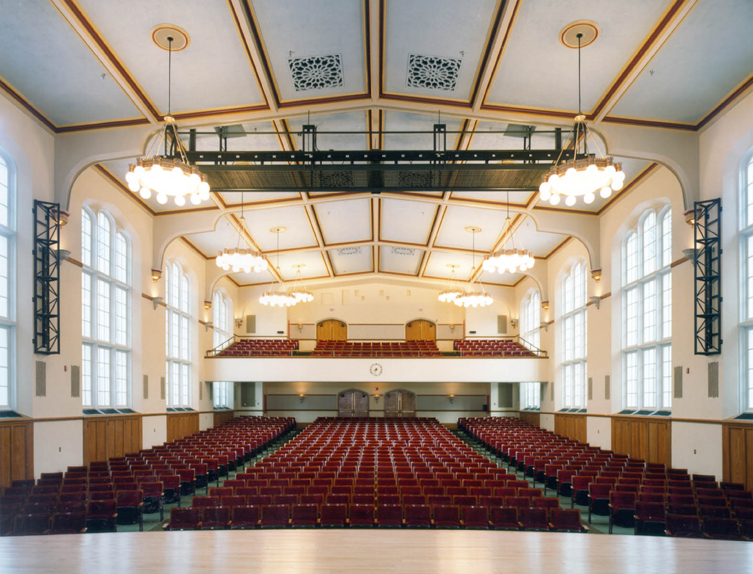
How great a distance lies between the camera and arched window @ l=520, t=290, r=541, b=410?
89.0ft

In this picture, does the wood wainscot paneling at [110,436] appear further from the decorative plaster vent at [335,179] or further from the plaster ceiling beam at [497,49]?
the plaster ceiling beam at [497,49]

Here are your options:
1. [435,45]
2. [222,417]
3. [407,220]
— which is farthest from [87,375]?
[222,417]

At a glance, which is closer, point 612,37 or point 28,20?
point 28,20

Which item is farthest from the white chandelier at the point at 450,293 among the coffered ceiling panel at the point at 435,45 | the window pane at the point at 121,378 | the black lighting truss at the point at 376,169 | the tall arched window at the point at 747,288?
the tall arched window at the point at 747,288

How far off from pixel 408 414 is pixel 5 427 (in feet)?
71.3

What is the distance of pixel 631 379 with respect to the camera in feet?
55.9

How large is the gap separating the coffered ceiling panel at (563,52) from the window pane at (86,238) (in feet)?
34.4

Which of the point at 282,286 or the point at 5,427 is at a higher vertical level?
the point at 282,286

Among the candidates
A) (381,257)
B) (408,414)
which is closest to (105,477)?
(381,257)

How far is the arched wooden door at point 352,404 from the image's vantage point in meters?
30.8

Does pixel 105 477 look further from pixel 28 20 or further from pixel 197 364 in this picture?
pixel 197 364

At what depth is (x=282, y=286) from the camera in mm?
30391

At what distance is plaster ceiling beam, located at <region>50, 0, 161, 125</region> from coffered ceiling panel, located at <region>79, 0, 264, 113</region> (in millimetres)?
120

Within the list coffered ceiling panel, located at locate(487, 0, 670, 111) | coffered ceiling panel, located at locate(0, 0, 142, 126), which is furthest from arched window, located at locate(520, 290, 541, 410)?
coffered ceiling panel, located at locate(0, 0, 142, 126)
